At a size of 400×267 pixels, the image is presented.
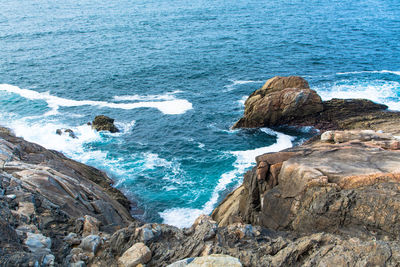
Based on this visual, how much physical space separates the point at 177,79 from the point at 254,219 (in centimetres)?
4967

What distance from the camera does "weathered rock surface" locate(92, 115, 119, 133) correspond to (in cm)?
5312

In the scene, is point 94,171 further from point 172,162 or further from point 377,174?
point 377,174

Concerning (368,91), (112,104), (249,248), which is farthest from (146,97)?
(249,248)

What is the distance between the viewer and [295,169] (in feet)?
75.8

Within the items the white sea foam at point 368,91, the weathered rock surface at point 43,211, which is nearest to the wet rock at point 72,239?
the weathered rock surface at point 43,211

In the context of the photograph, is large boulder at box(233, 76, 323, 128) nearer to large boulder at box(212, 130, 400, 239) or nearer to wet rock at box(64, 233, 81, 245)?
large boulder at box(212, 130, 400, 239)

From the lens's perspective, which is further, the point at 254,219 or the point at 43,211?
the point at 254,219

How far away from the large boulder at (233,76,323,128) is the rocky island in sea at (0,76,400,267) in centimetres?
2161

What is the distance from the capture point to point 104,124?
53812mm

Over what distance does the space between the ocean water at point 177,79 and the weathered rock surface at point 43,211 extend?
9.06 m

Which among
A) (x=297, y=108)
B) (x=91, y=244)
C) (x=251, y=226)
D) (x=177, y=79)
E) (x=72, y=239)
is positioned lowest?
(x=297, y=108)

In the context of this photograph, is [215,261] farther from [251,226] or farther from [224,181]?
[224,181]

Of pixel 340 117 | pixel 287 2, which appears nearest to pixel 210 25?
pixel 287 2

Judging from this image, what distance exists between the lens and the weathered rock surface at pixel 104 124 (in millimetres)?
53125
